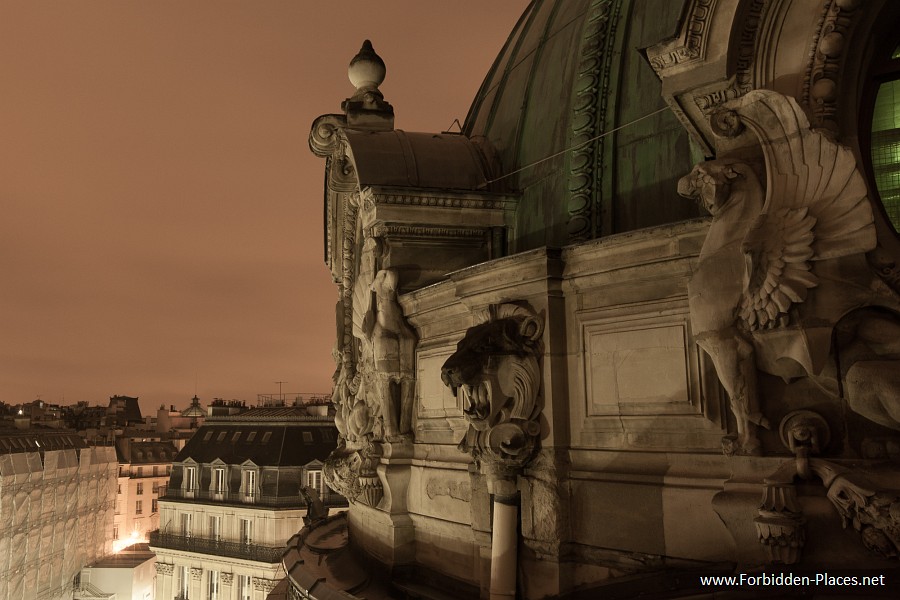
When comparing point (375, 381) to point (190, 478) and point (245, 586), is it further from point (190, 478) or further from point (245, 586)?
point (190, 478)

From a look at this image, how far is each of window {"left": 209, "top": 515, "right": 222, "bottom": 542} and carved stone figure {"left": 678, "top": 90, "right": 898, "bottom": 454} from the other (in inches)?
1649

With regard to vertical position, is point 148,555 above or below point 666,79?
below

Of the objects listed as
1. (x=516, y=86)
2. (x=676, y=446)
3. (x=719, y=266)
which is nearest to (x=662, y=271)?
(x=719, y=266)

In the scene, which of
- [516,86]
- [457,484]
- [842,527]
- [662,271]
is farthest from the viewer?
[516,86]

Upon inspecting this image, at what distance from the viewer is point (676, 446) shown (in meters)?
7.02

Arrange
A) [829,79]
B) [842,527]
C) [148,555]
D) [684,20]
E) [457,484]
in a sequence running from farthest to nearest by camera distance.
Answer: [148,555]
[457,484]
[684,20]
[829,79]
[842,527]

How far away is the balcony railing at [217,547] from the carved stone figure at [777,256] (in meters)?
37.3

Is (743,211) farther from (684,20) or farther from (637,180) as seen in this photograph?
(637,180)

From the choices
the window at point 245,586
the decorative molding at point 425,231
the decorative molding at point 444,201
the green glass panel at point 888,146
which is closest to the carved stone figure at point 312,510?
the decorative molding at point 425,231

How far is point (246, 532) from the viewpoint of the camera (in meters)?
42.5

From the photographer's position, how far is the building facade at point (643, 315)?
5801mm

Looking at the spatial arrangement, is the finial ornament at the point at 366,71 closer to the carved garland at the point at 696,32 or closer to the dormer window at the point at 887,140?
the carved garland at the point at 696,32

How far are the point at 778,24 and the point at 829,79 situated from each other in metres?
0.62

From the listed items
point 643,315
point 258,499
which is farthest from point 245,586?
point 643,315
